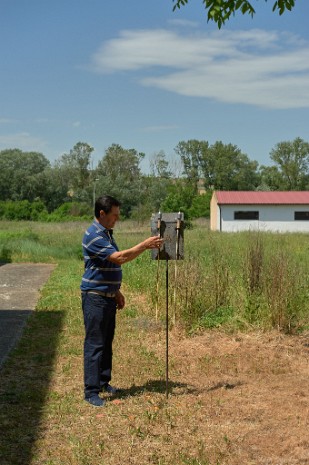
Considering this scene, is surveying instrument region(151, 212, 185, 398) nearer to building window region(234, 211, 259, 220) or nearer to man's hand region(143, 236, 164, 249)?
man's hand region(143, 236, 164, 249)

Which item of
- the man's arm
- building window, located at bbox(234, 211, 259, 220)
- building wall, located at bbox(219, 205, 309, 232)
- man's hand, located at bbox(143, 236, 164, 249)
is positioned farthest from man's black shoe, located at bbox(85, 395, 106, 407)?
building window, located at bbox(234, 211, 259, 220)

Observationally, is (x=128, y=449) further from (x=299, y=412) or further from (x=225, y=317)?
(x=225, y=317)

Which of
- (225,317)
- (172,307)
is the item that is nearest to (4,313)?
(172,307)

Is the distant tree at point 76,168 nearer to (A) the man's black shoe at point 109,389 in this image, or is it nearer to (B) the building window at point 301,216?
(B) the building window at point 301,216

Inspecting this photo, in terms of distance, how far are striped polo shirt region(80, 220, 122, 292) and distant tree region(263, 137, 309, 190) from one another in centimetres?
6886

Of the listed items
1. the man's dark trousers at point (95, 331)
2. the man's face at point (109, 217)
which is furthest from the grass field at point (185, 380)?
the man's face at point (109, 217)

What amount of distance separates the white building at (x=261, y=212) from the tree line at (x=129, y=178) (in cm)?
1155

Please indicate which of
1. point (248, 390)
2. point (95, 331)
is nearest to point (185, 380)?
point (248, 390)

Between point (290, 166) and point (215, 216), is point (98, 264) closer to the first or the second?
point (215, 216)

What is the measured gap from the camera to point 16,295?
12.4 metres

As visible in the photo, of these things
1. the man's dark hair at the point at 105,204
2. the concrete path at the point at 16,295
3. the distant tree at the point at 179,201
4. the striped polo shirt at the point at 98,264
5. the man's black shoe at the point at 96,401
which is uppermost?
the distant tree at the point at 179,201

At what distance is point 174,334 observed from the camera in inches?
314

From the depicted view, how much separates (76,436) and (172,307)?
4.02 metres

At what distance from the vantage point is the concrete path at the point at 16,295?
27.3 feet
